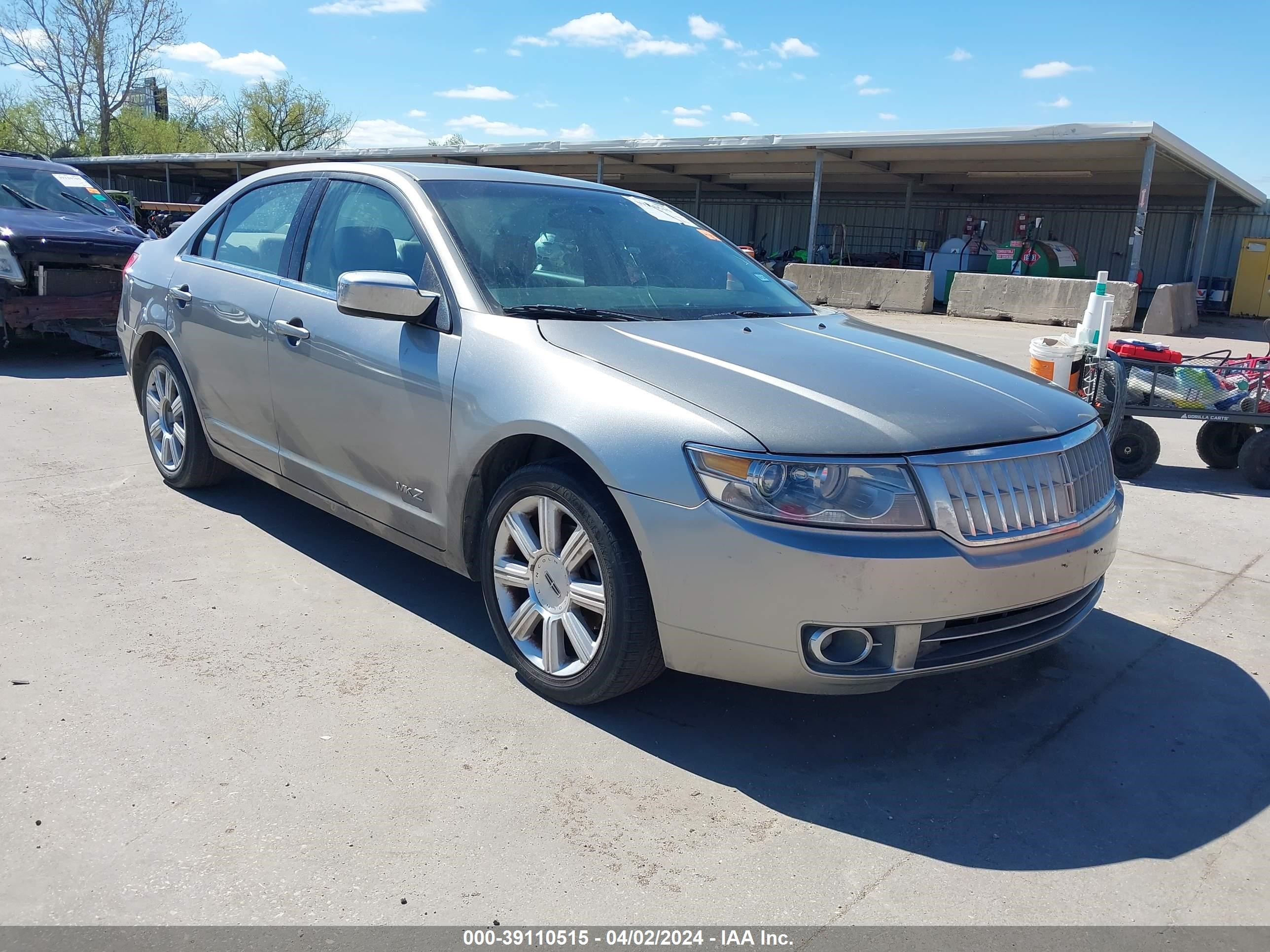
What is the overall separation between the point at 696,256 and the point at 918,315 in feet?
50.4

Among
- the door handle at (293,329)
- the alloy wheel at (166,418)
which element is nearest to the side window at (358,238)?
the door handle at (293,329)

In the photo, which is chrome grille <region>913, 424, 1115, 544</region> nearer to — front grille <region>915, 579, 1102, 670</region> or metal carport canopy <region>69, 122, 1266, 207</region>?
front grille <region>915, 579, 1102, 670</region>

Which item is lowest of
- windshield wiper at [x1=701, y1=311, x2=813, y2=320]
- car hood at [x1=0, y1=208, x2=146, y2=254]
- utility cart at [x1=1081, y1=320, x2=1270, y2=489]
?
utility cart at [x1=1081, y1=320, x2=1270, y2=489]

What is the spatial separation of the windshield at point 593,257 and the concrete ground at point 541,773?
4.43 feet

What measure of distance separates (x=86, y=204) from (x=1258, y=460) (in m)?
11.5

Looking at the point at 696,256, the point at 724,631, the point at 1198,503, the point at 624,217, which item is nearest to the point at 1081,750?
the point at 724,631

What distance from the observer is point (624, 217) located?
14.3 feet

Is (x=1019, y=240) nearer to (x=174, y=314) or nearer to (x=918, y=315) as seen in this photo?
(x=918, y=315)

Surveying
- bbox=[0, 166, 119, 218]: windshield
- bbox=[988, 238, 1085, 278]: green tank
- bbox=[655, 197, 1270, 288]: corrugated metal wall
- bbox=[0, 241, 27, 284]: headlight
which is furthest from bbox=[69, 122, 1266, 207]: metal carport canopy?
bbox=[0, 241, 27, 284]: headlight

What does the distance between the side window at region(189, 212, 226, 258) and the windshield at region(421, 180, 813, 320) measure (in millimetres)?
1720

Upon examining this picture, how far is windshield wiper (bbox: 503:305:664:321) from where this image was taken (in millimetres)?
3500

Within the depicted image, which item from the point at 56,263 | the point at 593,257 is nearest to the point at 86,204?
the point at 56,263

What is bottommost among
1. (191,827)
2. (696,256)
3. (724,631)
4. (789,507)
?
(191,827)

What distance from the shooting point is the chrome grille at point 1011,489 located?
2754 mm
